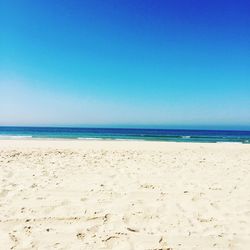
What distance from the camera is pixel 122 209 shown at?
4.55 meters

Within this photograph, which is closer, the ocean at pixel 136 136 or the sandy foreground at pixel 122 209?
the sandy foreground at pixel 122 209

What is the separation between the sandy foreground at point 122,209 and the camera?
3.51 metres

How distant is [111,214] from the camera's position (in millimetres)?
4332

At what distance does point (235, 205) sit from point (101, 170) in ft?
12.3

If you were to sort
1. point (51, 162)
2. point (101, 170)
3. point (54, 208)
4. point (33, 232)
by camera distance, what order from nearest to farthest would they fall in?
point (33, 232) < point (54, 208) < point (101, 170) < point (51, 162)

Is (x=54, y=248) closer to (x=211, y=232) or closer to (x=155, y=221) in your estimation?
(x=155, y=221)

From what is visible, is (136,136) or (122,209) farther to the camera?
(136,136)

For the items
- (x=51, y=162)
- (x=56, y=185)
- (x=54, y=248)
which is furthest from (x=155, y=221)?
(x=51, y=162)

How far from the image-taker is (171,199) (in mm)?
5141

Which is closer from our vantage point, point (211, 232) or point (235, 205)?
point (211, 232)

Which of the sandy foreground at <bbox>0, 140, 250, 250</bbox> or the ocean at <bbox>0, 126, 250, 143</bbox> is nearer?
the sandy foreground at <bbox>0, 140, 250, 250</bbox>

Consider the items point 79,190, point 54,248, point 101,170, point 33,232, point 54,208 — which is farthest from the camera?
point 101,170

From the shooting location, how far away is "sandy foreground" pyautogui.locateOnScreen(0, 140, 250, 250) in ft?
11.5

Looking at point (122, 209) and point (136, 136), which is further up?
point (136, 136)
